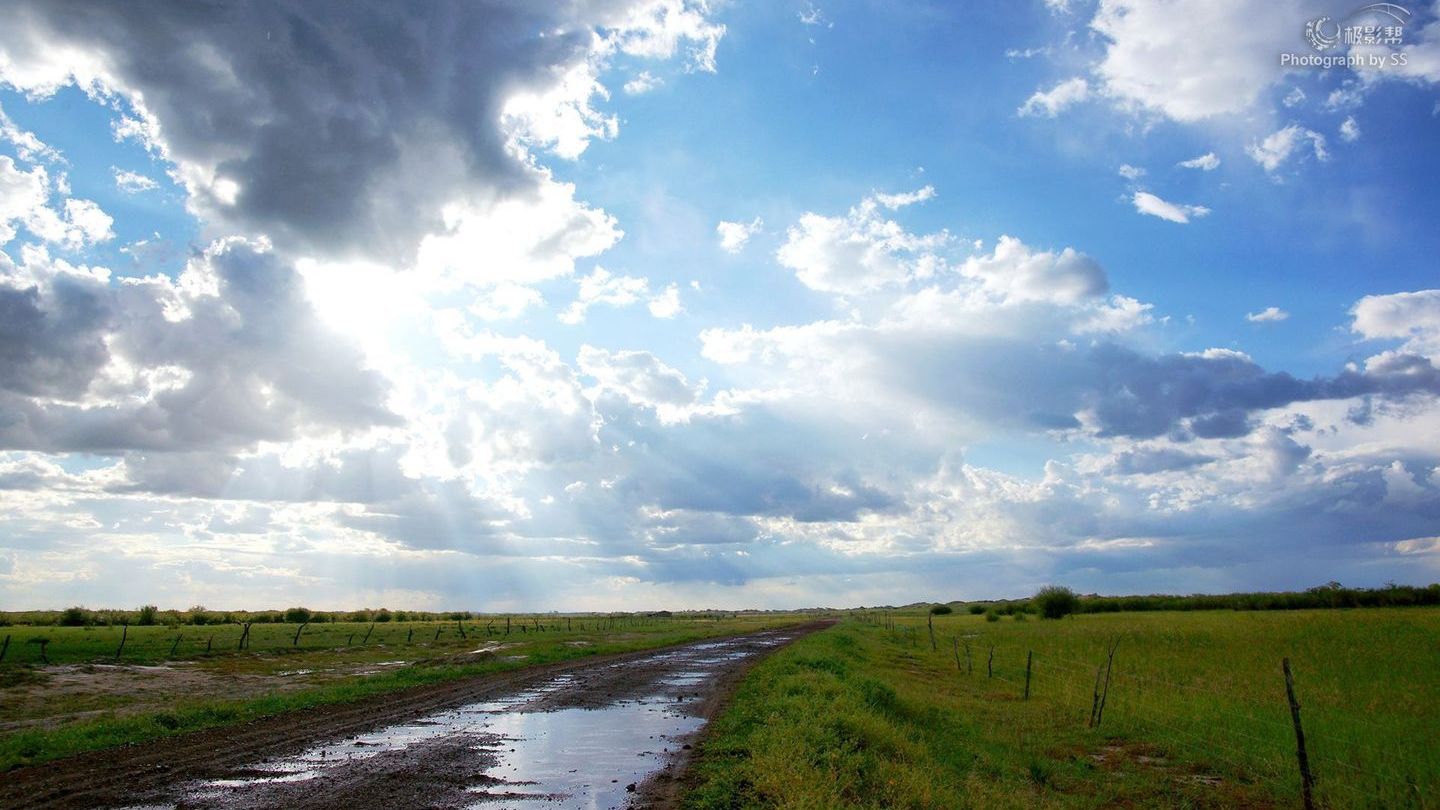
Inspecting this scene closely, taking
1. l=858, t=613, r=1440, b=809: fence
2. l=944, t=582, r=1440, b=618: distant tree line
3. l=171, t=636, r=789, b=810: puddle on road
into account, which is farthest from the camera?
l=944, t=582, r=1440, b=618: distant tree line

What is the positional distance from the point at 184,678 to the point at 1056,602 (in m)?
80.7

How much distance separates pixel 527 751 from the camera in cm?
1515

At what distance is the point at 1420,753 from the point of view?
47.1 ft

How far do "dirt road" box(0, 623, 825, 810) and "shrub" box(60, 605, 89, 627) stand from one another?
74949mm

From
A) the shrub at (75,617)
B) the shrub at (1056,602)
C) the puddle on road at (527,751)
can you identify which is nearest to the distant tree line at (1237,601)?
the shrub at (1056,602)

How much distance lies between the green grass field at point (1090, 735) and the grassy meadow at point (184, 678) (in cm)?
1310

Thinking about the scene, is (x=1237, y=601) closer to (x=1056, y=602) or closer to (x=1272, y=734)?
(x=1056, y=602)

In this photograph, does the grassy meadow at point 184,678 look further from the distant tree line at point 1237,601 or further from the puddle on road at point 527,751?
the distant tree line at point 1237,601

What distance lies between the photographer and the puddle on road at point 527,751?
11570mm

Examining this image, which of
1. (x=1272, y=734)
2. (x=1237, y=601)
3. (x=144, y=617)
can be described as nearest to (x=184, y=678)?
(x=1272, y=734)

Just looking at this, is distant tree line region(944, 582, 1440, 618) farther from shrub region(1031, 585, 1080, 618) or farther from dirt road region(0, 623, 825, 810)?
dirt road region(0, 623, 825, 810)

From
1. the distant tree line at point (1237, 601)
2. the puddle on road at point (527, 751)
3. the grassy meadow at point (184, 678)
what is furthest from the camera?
the distant tree line at point (1237, 601)

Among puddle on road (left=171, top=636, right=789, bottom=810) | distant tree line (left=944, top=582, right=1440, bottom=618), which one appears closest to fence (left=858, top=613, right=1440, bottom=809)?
puddle on road (left=171, top=636, right=789, bottom=810)

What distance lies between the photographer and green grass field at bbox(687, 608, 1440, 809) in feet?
40.2
